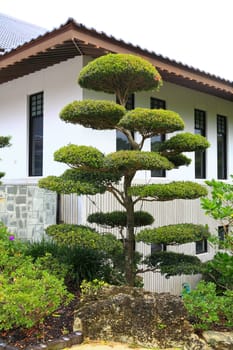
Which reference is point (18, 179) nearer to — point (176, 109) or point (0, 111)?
point (0, 111)

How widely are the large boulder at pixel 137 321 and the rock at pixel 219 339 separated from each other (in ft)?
0.40

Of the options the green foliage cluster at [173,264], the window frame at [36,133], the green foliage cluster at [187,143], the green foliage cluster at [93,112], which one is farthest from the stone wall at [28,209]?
the green foliage cluster at [187,143]

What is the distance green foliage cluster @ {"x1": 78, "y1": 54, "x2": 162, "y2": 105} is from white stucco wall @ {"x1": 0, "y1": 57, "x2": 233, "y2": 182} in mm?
1950

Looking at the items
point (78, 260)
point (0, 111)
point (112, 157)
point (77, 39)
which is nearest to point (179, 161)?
point (112, 157)

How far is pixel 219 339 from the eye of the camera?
398 cm

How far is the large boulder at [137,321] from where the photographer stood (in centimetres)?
395

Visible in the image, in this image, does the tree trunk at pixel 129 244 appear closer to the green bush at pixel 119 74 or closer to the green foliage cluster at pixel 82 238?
the green foliage cluster at pixel 82 238

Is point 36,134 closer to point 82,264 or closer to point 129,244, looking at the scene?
point 82,264

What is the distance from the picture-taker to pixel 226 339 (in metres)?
3.97

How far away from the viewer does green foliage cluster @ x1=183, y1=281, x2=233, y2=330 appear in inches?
160

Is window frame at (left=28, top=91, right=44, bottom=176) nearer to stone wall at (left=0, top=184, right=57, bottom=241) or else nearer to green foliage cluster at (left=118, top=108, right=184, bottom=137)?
stone wall at (left=0, top=184, right=57, bottom=241)

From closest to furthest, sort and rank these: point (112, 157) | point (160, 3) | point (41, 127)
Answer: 1. point (112, 157)
2. point (41, 127)
3. point (160, 3)

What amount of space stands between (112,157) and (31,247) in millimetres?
2386

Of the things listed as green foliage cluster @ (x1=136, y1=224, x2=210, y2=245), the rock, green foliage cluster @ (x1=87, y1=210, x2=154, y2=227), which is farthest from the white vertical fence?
the rock
